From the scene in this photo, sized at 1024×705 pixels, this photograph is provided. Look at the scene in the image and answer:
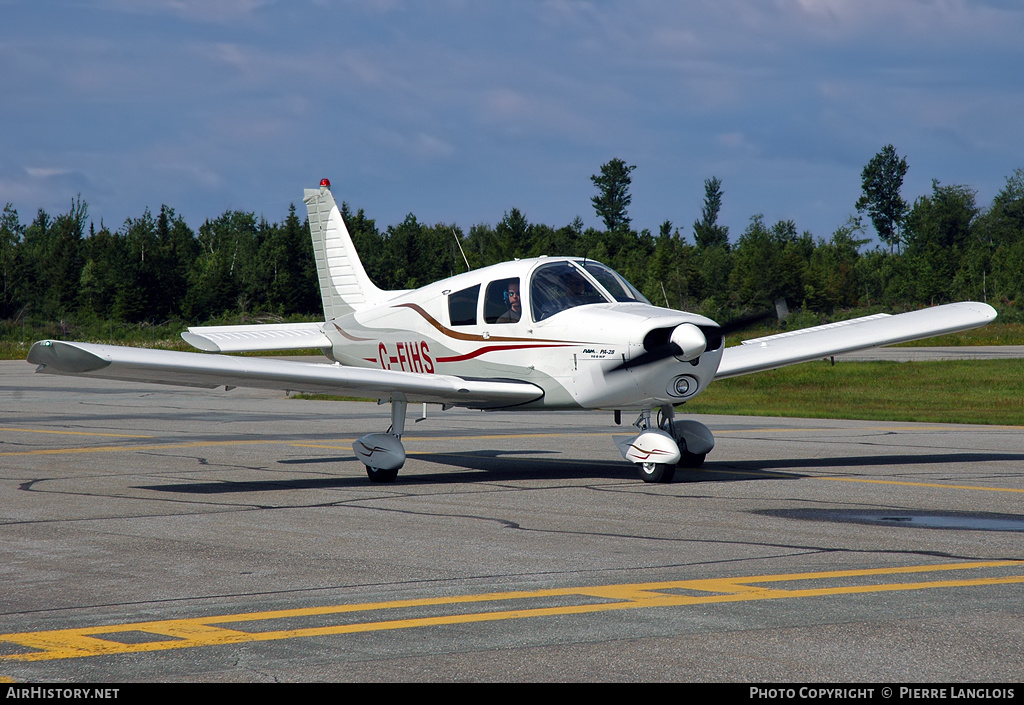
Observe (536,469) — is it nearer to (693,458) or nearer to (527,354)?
(527,354)

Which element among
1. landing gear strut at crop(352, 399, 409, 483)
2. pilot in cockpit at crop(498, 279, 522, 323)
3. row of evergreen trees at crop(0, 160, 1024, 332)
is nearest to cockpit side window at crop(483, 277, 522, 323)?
pilot in cockpit at crop(498, 279, 522, 323)

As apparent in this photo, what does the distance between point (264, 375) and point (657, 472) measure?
442 centimetres

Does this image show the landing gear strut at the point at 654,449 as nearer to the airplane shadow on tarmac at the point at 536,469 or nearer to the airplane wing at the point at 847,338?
the airplane shadow on tarmac at the point at 536,469

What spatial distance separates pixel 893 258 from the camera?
391 ft

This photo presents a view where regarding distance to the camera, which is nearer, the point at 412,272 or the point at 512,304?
the point at 512,304

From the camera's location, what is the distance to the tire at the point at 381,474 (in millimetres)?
13047

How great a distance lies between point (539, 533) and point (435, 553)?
1.22 metres

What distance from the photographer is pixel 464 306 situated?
46.1 feet

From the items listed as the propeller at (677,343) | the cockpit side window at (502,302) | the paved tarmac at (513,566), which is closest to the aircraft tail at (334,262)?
the paved tarmac at (513,566)

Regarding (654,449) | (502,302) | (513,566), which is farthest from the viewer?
(502,302)

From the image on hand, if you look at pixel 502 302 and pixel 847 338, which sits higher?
pixel 502 302

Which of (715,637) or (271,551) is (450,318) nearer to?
(271,551)

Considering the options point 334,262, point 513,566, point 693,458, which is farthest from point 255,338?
point 513,566

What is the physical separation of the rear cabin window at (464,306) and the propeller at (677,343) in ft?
7.57
